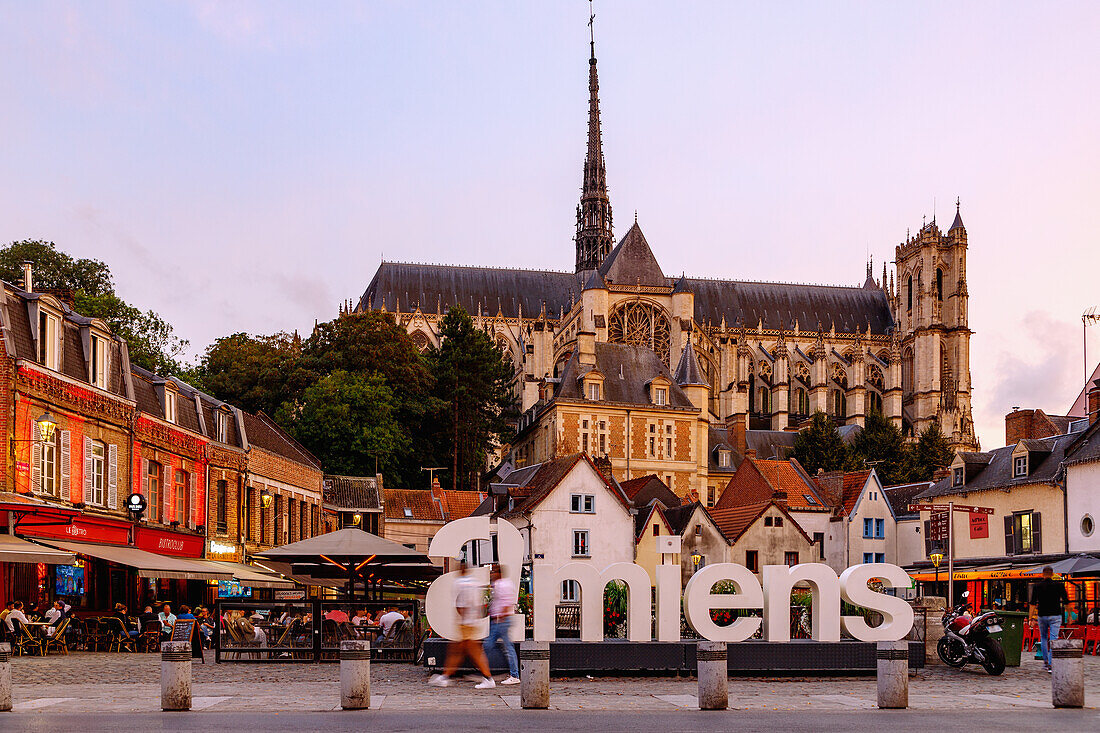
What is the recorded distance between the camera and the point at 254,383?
66625 mm

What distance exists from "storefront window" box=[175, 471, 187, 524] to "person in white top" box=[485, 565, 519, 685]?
19792mm

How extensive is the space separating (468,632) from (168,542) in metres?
18.9

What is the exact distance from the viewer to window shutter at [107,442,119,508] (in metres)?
31.4

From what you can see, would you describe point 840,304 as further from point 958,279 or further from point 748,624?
point 748,624

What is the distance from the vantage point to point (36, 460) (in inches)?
1104

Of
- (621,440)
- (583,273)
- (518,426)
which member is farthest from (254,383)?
(583,273)

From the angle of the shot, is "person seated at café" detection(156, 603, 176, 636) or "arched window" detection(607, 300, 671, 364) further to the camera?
"arched window" detection(607, 300, 671, 364)

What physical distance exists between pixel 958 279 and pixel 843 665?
111410mm

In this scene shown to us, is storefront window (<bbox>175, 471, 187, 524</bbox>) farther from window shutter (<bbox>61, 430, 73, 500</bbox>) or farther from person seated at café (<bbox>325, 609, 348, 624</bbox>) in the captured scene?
person seated at café (<bbox>325, 609, 348, 624</bbox>)

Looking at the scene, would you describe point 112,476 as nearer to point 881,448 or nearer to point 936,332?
point 881,448

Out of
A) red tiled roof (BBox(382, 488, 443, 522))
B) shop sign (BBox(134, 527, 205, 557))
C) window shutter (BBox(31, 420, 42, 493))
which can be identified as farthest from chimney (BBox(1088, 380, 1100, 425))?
window shutter (BBox(31, 420, 42, 493))

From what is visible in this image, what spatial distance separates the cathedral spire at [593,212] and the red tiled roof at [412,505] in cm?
8129

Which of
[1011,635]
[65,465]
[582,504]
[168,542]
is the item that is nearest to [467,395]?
[582,504]

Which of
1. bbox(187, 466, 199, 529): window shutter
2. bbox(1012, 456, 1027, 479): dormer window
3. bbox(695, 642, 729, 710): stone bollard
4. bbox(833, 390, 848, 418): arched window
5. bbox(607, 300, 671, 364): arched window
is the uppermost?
bbox(607, 300, 671, 364): arched window
